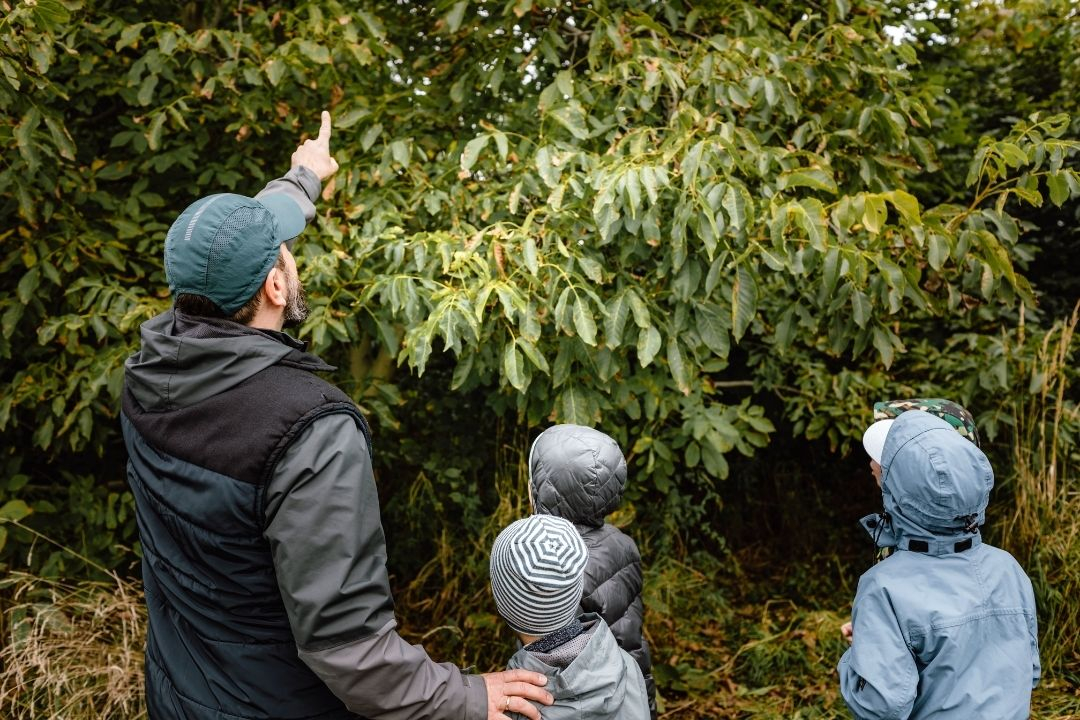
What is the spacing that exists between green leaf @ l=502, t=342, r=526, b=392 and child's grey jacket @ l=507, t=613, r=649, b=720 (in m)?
0.77

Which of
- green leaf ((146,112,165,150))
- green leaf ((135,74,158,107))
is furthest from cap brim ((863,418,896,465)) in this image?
green leaf ((135,74,158,107))

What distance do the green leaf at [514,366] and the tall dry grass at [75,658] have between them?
69.9 inches

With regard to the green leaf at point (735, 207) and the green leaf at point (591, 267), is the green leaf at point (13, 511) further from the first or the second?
the green leaf at point (735, 207)

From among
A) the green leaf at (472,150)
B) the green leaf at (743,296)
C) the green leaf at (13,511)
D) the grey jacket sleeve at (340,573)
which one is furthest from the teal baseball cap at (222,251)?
the green leaf at (13,511)

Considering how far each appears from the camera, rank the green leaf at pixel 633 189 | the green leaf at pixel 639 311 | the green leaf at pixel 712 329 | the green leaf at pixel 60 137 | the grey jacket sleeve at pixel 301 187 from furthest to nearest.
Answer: the green leaf at pixel 60 137 < the green leaf at pixel 712 329 < the green leaf at pixel 639 311 < the green leaf at pixel 633 189 < the grey jacket sleeve at pixel 301 187

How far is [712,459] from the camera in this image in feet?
9.93

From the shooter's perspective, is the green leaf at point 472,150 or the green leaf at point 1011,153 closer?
the green leaf at point 1011,153

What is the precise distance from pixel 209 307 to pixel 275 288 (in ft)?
0.40

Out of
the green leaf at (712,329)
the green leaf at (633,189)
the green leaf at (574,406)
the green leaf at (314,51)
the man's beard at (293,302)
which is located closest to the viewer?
the man's beard at (293,302)

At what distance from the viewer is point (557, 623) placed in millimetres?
1596

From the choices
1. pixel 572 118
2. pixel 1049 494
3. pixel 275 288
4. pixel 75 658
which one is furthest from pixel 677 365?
pixel 75 658

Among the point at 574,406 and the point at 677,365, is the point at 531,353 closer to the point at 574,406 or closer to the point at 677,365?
the point at 574,406

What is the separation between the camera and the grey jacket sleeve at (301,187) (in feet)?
6.01

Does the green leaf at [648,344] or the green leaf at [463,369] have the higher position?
the green leaf at [648,344]
